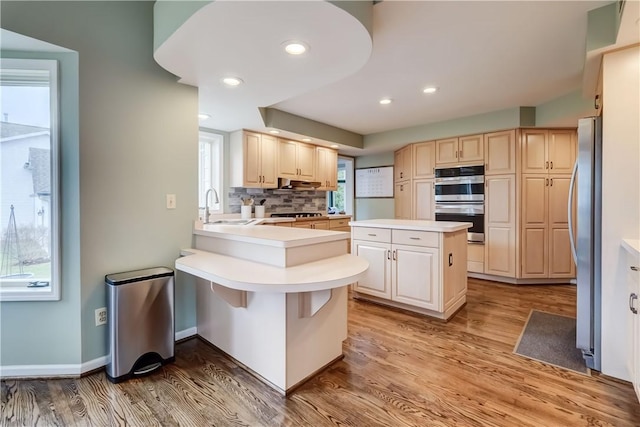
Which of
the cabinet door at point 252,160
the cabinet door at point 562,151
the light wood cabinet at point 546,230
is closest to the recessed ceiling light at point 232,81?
the cabinet door at point 252,160

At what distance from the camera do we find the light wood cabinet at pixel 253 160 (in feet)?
13.6

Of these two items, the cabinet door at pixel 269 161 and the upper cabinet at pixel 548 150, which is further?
the cabinet door at pixel 269 161

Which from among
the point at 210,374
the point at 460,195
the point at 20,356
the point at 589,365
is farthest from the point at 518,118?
the point at 20,356

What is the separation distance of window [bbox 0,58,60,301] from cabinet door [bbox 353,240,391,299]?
99.7 inches

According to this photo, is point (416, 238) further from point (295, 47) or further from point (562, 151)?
point (562, 151)

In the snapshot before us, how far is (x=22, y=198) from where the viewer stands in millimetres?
1976

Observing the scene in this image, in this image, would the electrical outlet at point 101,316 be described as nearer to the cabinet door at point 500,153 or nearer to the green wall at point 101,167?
the green wall at point 101,167

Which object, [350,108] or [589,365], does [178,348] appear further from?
[350,108]

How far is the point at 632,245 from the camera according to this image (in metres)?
1.65

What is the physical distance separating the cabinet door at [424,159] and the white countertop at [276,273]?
10.6ft

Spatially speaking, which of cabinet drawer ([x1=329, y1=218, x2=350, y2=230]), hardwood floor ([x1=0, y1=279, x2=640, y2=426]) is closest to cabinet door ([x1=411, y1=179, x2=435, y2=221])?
cabinet drawer ([x1=329, y1=218, x2=350, y2=230])

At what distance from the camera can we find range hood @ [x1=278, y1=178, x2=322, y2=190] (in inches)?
181

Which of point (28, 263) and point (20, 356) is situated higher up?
point (28, 263)

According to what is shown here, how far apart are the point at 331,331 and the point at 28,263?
2.06m
